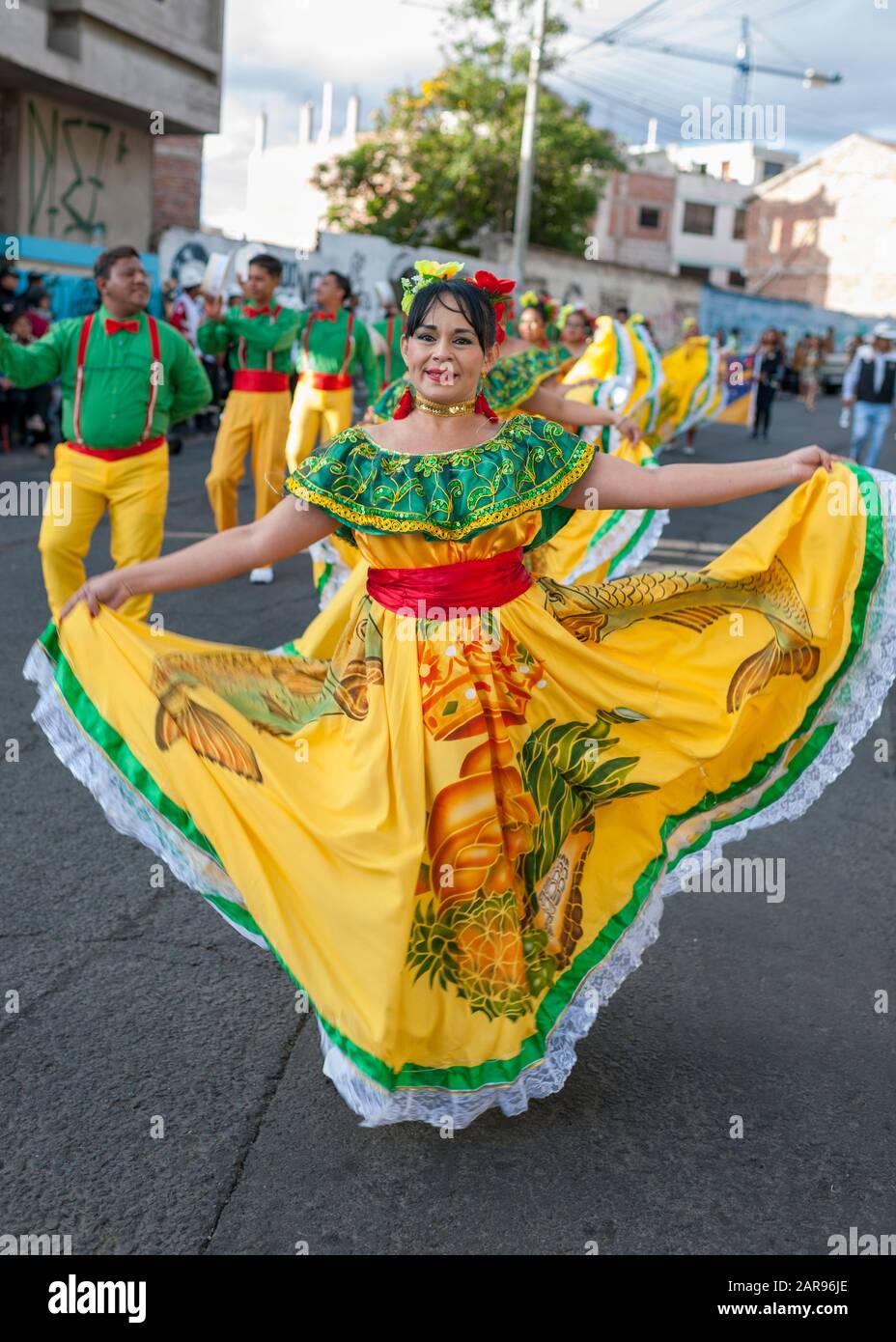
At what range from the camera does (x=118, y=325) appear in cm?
608

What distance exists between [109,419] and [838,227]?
197ft

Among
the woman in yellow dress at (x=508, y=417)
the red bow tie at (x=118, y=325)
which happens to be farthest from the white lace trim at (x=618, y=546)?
the red bow tie at (x=118, y=325)

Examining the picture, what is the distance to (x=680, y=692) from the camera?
3.21 m

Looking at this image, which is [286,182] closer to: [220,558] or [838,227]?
[838,227]

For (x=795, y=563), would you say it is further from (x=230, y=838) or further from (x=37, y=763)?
(x=37, y=763)

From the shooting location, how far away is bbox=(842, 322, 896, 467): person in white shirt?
15.4m

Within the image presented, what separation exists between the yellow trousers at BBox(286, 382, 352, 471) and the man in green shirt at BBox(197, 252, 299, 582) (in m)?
0.17

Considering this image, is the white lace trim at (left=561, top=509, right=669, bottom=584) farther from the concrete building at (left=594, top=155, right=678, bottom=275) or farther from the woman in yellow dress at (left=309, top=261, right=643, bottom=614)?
the concrete building at (left=594, top=155, right=678, bottom=275)

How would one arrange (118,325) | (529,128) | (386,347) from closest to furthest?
(118,325) → (386,347) → (529,128)

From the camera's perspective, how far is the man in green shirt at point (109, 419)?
602 centimetres
